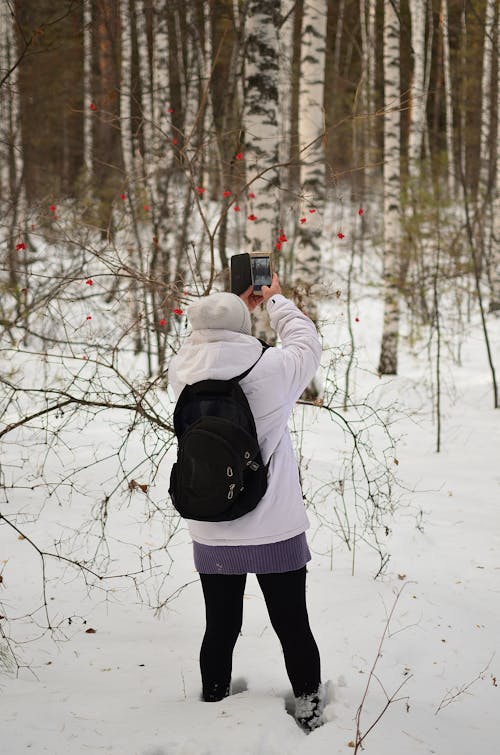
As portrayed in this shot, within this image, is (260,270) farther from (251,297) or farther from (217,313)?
(217,313)

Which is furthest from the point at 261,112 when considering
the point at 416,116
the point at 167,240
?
the point at 416,116

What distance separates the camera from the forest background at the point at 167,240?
384 centimetres

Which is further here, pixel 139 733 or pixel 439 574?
pixel 439 574

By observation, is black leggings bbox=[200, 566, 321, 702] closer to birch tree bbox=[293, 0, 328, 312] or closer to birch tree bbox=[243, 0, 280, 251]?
birch tree bbox=[243, 0, 280, 251]

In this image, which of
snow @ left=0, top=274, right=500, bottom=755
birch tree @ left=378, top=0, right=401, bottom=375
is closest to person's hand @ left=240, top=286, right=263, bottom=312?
snow @ left=0, top=274, right=500, bottom=755

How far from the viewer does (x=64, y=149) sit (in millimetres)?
22641

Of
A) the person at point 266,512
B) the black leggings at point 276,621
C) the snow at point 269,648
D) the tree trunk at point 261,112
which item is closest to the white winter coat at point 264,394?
the person at point 266,512

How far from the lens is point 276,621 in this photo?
238cm

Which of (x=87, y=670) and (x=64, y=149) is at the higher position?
(x=64, y=149)

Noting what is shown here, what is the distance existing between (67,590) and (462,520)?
9.14 feet

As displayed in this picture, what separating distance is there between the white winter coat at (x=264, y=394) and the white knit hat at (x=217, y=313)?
3 centimetres

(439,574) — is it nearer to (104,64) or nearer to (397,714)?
(397,714)

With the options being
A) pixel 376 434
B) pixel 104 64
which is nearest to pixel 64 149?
pixel 104 64

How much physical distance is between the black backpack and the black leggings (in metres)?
0.31
